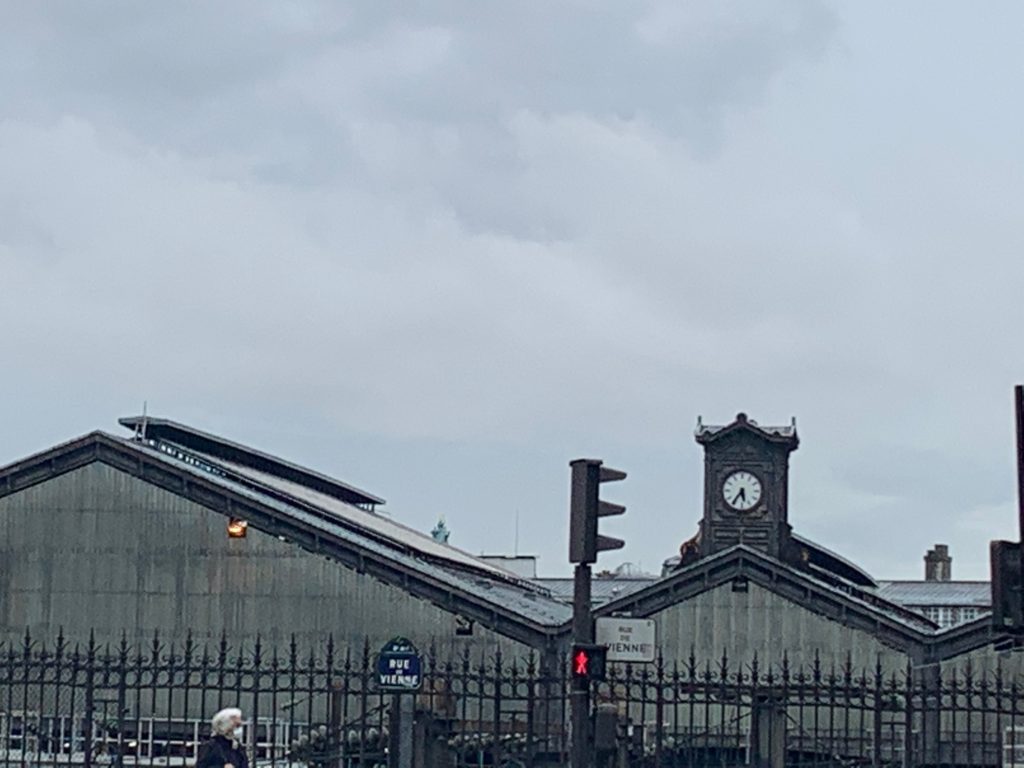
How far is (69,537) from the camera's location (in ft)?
181

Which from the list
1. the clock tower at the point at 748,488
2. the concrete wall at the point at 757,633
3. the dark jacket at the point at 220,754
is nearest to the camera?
the dark jacket at the point at 220,754

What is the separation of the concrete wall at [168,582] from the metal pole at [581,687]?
100 ft

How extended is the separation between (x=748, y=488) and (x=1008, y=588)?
4963cm

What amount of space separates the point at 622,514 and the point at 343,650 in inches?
1259

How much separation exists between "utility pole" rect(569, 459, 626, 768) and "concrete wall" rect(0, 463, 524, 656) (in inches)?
1204

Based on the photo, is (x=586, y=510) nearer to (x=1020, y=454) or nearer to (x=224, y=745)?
(x=224, y=745)

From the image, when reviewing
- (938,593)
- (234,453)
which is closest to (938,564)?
(938,593)

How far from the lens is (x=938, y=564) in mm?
115000

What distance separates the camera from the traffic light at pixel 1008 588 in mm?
15938

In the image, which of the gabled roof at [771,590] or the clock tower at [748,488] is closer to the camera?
the gabled roof at [771,590]

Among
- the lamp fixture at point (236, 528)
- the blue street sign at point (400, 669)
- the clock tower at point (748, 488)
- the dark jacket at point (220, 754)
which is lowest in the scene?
the dark jacket at point (220, 754)

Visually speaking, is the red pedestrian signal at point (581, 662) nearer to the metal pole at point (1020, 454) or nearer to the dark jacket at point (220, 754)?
the dark jacket at point (220, 754)

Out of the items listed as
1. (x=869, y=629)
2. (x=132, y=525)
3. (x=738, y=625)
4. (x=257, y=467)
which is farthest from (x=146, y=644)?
(x=257, y=467)

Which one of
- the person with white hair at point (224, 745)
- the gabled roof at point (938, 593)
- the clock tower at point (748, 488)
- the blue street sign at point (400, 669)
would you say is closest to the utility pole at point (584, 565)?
the blue street sign at point (400, 669)
